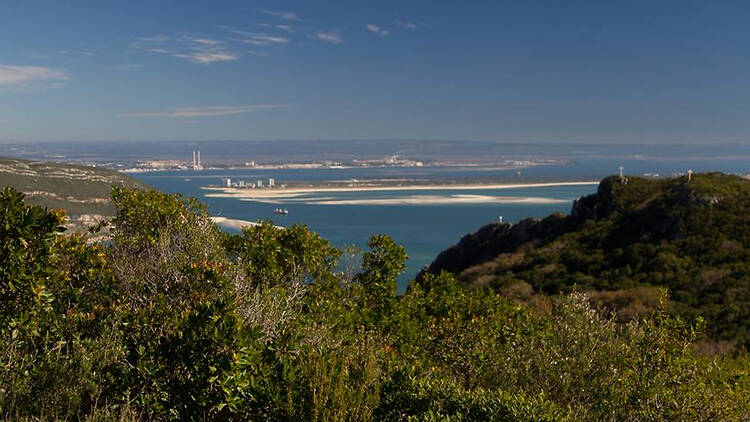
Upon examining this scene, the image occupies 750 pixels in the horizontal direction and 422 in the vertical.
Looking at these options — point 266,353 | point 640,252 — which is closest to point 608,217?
point 640,252

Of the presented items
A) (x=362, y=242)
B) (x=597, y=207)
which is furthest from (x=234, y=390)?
(x=362, y=242)

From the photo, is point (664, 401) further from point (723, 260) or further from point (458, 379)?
point (723, 260)

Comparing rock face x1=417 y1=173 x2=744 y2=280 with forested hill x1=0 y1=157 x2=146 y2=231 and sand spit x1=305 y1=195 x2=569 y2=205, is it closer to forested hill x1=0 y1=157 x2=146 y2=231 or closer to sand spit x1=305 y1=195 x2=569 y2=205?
forested hill x1=0 y1=157 x2=146 y2=231

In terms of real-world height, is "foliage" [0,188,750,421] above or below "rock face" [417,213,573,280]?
above

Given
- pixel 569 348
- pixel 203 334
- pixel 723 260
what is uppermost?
pixel 203 334

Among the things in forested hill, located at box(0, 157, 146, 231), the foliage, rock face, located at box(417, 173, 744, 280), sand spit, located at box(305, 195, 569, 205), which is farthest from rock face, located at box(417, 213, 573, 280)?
sand spit, located at box(305, 195, 569, 205)

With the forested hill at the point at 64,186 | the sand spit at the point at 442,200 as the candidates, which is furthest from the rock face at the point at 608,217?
the sand spit at the point at 442,200
